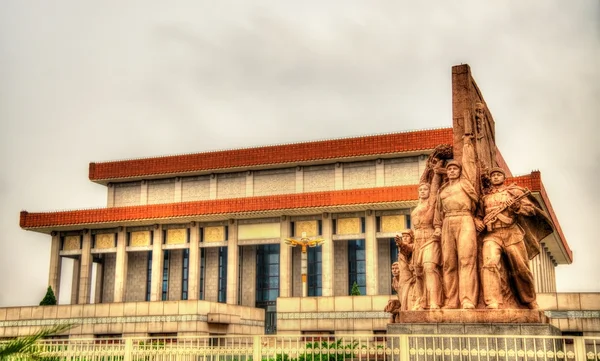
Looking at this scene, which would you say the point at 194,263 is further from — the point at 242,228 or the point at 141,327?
the point at 141,327

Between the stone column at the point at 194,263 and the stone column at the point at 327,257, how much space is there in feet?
24.0

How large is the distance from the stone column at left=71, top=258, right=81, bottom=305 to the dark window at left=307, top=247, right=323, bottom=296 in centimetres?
1379

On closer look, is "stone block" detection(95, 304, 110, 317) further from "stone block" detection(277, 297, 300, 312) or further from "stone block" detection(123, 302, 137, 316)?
"stone block" detection(277, 297, 300, 312)

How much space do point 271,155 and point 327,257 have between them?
7.08 meters

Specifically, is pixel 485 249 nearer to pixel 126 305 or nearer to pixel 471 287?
pixel 471 287

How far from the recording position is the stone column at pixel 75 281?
4080cm

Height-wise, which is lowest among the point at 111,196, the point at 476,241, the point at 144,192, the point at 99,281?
the point at 476,241

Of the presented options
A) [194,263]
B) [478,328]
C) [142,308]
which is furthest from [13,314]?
[478,328]

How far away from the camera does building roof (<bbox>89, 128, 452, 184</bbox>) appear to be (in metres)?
36.2

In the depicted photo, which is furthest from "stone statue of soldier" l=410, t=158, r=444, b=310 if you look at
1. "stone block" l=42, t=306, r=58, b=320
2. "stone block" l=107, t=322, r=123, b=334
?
"stone block" l=42, t=306, r=58, b=320

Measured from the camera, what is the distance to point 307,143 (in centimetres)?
3825

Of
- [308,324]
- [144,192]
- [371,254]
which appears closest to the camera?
[308,324]

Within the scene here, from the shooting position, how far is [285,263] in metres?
36.4

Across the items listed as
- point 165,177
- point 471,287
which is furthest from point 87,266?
point 471,287
